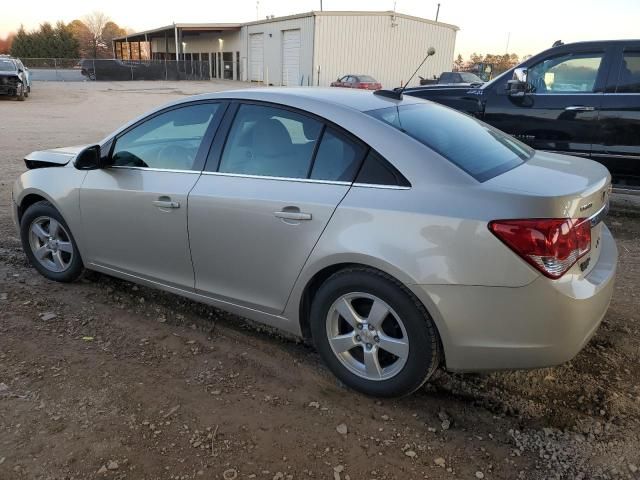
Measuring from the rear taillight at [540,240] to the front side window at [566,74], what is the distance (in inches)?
190

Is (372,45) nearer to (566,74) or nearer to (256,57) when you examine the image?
(256,57)

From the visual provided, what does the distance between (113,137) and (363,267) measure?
7.37 feet

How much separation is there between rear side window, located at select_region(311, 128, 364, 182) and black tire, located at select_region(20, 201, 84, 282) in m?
2.27

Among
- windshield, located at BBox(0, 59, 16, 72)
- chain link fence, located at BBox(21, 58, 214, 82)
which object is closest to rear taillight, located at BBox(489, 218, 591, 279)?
windshield, located at BBox(0, 59, 16, 72)

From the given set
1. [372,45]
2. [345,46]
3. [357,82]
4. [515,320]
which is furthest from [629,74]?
[372,45]

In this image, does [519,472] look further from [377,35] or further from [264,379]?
[377,35]

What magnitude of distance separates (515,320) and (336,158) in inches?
48.0

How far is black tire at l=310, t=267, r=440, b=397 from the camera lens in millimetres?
2646

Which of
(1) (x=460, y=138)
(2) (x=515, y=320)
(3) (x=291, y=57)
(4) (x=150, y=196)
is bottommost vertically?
(2) (x=515, y=320)

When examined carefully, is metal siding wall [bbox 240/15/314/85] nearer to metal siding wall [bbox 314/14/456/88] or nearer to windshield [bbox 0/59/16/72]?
metal siding wall [bbox 314/14/456/88]

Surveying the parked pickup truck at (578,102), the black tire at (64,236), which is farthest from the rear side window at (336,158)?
the parked pickup truck at (578,102)

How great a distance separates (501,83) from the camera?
7.02 metres

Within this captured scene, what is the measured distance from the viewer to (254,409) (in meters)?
2.88

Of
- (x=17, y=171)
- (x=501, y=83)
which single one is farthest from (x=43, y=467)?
(x=17, y=171)
